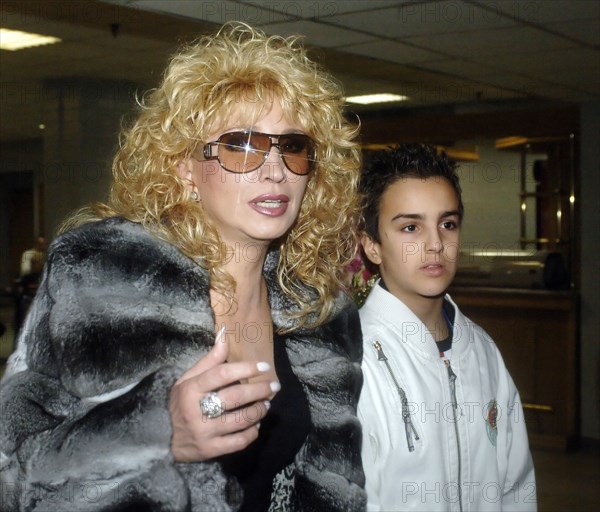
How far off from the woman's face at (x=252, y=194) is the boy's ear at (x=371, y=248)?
1.23ft

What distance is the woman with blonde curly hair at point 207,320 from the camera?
1326 mm

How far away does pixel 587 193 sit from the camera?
5859 millimetres

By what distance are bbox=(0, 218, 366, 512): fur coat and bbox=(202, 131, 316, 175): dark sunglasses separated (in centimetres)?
21

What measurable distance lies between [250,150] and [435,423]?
2.22 feet

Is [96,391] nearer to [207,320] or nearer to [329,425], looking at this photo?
[207,320]

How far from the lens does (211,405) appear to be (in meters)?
1.24

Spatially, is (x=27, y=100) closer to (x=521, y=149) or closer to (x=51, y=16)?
(x=51, y=16)

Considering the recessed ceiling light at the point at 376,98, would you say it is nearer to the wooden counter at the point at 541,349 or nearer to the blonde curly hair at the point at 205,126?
the wooden counter at the point at 541,349

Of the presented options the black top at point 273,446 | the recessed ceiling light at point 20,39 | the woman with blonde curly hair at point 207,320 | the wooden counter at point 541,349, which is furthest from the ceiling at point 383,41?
the black top at point 273,446

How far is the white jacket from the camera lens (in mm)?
1662

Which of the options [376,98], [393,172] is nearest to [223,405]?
[393,172]

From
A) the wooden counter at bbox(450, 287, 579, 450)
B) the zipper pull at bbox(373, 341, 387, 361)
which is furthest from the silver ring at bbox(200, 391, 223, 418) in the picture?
the wooden counter at bbox(450, 287, 579, 450)

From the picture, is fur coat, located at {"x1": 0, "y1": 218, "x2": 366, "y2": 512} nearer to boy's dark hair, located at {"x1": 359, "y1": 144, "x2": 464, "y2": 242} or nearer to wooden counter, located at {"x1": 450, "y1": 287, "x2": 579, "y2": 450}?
boy's dark hair, located at {"x1": 359, "y1": 144, "x2": 464, "y2": 242}

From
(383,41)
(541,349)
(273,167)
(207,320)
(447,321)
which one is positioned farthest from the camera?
(541,349)
